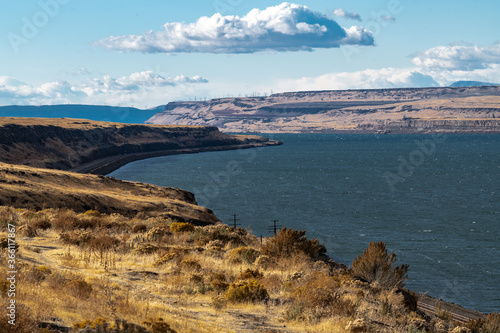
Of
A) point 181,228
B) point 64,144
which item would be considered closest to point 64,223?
point 181,228

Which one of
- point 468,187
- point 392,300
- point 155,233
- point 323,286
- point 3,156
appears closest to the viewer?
point 323,286

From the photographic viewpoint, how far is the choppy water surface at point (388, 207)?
127 feet

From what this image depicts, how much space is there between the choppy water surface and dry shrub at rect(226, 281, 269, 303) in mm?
20887


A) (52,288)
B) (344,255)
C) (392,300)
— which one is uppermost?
(52,288)

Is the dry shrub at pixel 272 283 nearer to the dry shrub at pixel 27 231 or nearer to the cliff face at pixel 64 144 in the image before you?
the dry shrub at pixel 27 231

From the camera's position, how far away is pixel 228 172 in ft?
408

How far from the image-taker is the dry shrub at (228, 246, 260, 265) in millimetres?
18734

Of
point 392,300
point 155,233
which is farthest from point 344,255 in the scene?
point 392,300

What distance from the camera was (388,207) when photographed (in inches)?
2729

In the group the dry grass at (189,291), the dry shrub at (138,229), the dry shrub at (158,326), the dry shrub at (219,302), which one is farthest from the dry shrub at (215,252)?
the dry shrub at (158,326)

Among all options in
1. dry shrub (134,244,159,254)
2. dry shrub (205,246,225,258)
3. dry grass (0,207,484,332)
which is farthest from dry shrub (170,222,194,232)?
dry shrub (134,244,159,254)

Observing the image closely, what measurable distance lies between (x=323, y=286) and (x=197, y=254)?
6730mm

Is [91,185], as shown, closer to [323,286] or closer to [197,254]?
[197,254]

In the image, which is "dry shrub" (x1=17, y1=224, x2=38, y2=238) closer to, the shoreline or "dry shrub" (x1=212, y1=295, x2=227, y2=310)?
"dry shrub" (x1=212, y1=295, x2=227, y2=310)
